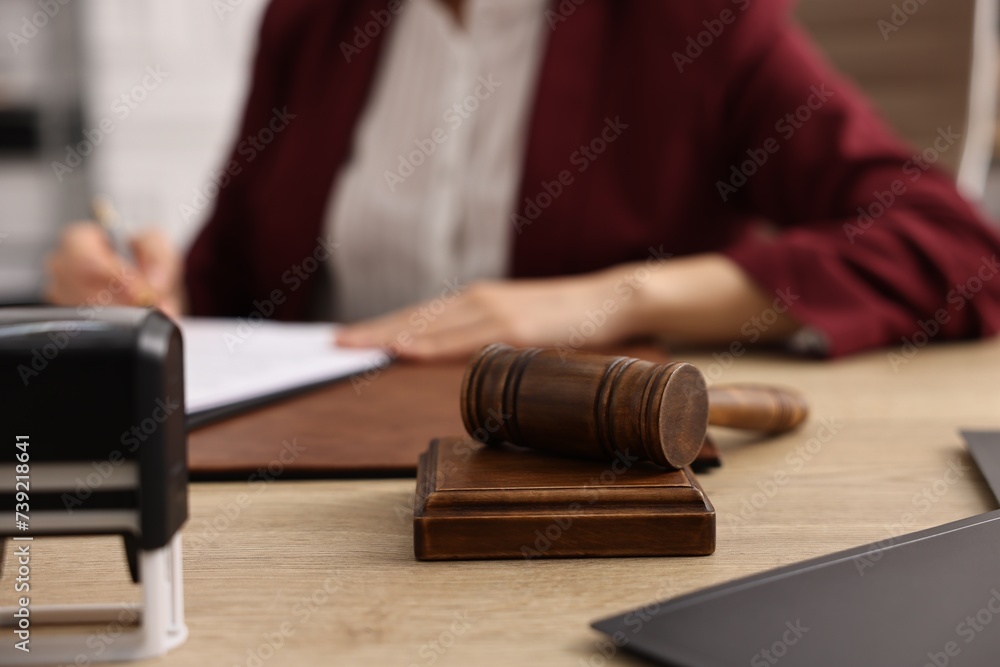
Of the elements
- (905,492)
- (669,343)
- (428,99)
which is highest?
(428,99)

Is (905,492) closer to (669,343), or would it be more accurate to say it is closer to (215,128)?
(669,343)

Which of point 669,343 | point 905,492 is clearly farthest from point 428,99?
point 905,492

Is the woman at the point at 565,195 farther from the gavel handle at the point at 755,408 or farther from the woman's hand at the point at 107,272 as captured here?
the gavel handle at the point at 755,408

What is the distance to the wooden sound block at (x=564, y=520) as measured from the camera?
432 millimetres

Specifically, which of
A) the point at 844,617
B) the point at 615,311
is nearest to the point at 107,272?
the point at 615,311

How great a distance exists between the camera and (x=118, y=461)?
0.33 m

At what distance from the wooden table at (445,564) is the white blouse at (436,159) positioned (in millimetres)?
811

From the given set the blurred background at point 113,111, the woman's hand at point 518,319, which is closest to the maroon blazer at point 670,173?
the woman's hand at point 518,319

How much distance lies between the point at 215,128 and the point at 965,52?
3.00 meters

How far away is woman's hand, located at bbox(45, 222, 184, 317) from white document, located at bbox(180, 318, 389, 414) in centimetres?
12

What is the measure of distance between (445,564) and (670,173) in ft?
3.20

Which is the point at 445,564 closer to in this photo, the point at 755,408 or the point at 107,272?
the point at 755,408

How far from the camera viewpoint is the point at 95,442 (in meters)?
0.32

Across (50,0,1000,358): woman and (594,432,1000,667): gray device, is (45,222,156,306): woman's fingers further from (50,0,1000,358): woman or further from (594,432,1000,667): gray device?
(594,432,1000,667): gray device
